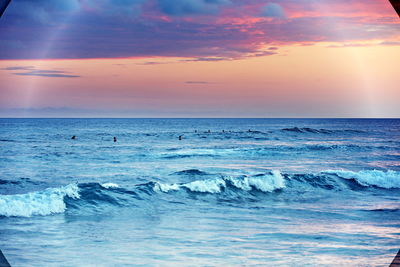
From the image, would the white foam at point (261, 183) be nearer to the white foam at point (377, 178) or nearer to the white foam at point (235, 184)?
the white foam at point (235, 184)

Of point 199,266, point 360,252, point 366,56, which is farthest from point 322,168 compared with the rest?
point 199,266

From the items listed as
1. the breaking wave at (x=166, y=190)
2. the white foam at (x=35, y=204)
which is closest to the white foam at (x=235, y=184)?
the breaking wave at (x=166, y=190)

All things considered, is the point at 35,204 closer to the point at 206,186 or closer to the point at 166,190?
the point at 166,190

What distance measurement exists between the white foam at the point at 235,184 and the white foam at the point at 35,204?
96.3 inches

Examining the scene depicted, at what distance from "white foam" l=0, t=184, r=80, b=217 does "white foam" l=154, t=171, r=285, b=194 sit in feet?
8.02

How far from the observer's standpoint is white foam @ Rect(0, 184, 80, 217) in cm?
820

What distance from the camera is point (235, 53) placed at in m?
21.0

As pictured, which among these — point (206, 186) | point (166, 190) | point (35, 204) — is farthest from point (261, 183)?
point (35, 204)

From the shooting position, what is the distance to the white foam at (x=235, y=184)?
10747 millimetres

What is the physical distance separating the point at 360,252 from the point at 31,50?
20.2 metres

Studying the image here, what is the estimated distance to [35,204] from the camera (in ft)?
28.2

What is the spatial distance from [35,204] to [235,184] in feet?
16.1

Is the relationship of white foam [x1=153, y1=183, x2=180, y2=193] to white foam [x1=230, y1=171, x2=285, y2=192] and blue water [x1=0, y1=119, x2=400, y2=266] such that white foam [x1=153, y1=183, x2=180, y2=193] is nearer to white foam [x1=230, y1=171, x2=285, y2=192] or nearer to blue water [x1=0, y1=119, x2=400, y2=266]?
blue water [x1=0, y1=119, x2=400, y2=266]

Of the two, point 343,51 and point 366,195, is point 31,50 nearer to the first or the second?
point 343,51
